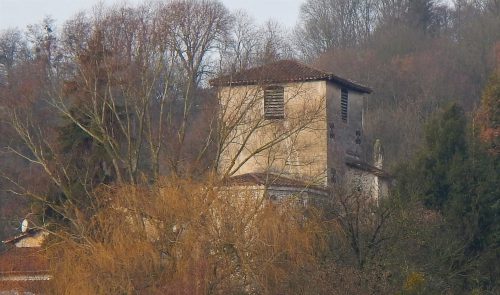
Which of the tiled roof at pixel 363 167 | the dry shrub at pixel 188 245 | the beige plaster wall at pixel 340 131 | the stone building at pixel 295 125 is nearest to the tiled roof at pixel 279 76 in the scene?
the stone building at pixel 295 125

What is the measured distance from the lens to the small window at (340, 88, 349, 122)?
3716 centimetres

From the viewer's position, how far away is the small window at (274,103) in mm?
34594

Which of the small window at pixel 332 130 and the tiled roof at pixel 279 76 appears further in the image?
the small window at pixel 332 130

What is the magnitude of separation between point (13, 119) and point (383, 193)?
41.8 feet

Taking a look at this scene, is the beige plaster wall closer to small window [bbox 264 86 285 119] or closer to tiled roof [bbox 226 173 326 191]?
small window [bbox 264 86 285 119]

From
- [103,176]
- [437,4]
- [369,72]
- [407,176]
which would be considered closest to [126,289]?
[103,176]

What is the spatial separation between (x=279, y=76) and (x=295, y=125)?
124 inches

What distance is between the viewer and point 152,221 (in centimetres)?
2562

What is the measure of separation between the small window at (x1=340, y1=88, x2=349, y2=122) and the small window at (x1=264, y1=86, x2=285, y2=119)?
8.81ft

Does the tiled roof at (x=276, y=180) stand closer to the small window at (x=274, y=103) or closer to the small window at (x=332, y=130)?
the small window at (x=274, y=103)

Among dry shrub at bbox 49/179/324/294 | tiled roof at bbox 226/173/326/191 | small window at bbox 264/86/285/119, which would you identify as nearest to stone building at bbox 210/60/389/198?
small window at bbox 264/86/285/119

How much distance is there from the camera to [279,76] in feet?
112

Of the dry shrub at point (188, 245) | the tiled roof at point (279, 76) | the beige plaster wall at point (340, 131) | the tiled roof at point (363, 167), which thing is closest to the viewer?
the dry shrub at point (188, 245)

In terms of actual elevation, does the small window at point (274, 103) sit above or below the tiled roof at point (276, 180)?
above
